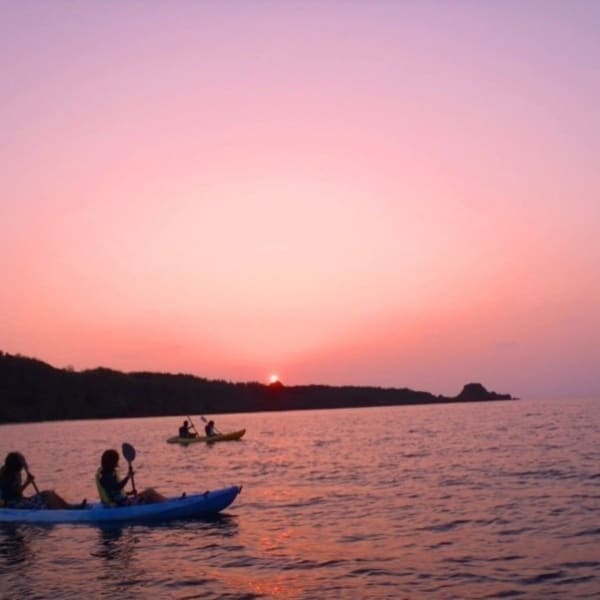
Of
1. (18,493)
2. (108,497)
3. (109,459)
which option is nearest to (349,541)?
(109,459)

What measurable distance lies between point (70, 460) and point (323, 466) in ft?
51.3

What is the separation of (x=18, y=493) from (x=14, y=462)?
116 centimetres

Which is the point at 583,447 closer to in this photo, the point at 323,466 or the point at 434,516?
the point at 323,466

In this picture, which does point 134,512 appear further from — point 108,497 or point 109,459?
point 109,459

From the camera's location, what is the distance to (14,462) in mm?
20266

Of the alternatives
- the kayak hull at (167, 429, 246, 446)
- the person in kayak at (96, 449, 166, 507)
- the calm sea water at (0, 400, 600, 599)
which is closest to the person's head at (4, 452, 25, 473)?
the calm sea water at (0, 400, 600, 599)

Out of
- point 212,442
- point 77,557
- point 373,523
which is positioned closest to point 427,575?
point 373,523

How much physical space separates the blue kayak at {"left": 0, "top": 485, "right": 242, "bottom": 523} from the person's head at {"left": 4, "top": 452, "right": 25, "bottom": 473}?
1.05 metres

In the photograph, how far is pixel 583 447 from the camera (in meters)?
40.3

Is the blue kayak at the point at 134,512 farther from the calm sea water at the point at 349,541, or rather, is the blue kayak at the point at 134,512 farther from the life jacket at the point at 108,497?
the calm sea water at the point at 349,541

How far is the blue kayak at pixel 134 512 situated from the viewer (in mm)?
19703

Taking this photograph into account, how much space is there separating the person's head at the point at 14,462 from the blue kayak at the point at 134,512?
1053 millimetres

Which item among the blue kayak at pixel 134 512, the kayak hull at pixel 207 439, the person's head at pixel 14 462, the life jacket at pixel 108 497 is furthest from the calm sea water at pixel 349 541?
the kayak hull at pixel 207 439

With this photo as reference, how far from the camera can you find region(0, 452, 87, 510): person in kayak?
20.3 meters
